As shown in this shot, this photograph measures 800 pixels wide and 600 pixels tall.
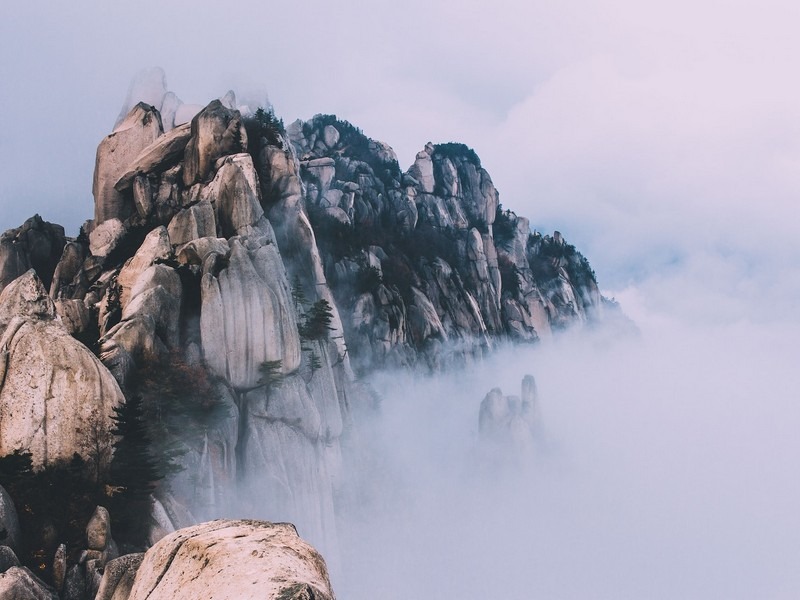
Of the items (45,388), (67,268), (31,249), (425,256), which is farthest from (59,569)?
(425,256)

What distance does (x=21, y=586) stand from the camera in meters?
17.3

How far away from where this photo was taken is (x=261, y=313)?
39.4m

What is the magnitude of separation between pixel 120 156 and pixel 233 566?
50.0m

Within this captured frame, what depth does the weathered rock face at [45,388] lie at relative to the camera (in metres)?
24.2

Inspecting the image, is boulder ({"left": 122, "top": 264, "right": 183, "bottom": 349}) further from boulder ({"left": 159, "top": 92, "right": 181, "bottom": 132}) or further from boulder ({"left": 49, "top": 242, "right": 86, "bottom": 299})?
boulder ({"left": 159, "top": 92, "right": 181, "bottom": 132})

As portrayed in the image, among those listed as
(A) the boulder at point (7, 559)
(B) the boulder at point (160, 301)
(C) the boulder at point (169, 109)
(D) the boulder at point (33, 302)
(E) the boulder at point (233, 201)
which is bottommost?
(A) the boulder at point (7, 559)

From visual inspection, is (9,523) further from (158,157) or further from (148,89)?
(148,89)

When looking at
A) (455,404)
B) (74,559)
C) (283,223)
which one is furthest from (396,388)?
(74,559)

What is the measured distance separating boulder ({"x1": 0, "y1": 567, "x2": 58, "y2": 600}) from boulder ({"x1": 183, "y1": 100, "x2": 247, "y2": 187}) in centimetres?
3516

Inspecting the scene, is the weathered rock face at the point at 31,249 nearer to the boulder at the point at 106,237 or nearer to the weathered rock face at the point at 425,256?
the boulder at the point at 106,237

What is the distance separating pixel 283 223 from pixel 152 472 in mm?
29167

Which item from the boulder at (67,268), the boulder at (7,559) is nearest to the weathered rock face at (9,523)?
the boulder at (7,559)

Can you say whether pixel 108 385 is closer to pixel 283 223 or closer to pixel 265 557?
pixel 265 557

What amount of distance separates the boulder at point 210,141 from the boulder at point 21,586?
35.2 meters
